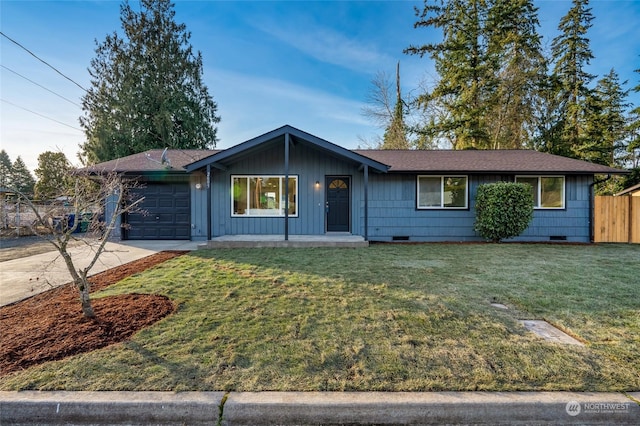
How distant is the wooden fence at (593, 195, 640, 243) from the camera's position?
962cm

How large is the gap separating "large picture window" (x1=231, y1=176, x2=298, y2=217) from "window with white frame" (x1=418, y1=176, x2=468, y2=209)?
167 inches

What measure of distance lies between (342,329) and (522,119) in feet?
63.0

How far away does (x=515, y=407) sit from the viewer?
180 cm

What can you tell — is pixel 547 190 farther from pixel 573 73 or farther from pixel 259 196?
pixel 573 73

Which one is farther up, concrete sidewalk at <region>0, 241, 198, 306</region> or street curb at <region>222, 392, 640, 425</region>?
concrete sidewalk at <region>0, 241, 198, 306</region>

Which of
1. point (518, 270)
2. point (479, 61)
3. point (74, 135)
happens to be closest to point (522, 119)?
point (479, 61)

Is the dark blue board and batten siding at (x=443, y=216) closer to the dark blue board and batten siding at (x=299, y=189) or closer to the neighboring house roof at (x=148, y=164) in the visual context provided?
the dark blue board and batten siding at (x=299, y=189)

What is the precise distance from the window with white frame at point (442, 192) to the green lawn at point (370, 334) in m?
4.13

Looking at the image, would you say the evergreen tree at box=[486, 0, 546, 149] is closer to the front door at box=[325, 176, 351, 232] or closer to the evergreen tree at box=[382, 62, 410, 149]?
the evergreen tree at box=[382, 62, 410, 149]

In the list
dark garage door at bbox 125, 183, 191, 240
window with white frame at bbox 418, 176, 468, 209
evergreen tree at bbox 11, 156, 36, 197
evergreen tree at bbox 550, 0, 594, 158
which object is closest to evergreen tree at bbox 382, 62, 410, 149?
evergreen tree at bbox 550, 0, 594, 158

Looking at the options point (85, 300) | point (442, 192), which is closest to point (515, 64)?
point (442, 192)

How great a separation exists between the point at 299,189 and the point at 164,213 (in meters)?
4.70

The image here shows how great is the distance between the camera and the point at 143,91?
62.4ft

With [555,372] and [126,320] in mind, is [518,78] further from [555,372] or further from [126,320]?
A: [126,320]
